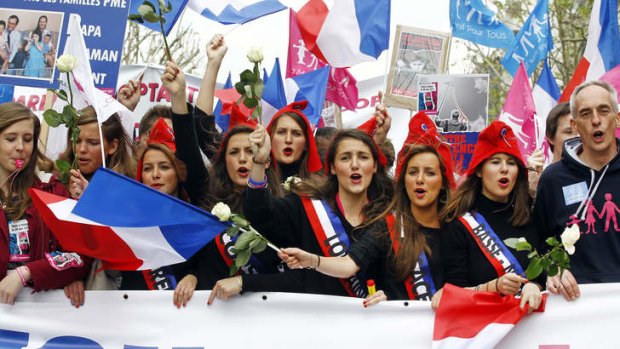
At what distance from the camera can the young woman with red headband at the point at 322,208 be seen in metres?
6.20

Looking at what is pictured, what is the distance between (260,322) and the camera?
6.21 m

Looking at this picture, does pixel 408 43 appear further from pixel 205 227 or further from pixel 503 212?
pixel 205 227

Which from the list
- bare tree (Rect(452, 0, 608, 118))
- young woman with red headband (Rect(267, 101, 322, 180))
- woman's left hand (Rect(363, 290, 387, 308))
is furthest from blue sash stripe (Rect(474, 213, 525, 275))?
bare tree (Rect(452, 0, 608, 118))

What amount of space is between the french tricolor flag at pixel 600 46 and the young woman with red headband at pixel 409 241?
8.82 ft

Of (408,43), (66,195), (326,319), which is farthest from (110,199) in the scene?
(408,43)

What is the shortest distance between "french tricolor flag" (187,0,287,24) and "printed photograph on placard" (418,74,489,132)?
6.73 ft

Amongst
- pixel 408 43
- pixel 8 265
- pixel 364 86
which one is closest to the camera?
pixel 8 265

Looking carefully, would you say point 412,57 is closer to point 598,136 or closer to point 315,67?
point 315,67

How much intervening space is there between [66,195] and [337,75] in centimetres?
424

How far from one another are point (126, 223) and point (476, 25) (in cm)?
575

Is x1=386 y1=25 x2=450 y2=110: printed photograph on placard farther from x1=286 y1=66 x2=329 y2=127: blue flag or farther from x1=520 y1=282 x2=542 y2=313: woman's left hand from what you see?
x1=520 y1=282 x2=542 y2=313: woman's left hand

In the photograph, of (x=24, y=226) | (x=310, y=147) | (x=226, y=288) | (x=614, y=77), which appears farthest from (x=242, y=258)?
(x=614, y=77)

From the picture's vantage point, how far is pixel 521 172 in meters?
6.60

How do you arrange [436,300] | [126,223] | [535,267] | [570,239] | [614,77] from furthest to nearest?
[614,77] < [126,223] < [436,300] < [535,267] < [570,239]
